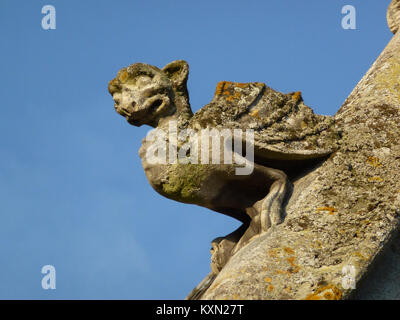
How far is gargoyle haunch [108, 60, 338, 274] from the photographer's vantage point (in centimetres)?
624

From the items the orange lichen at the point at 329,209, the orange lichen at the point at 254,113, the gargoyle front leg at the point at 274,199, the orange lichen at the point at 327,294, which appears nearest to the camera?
the orange lichen at the point at 327,294

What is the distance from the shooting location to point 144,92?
6.57 m

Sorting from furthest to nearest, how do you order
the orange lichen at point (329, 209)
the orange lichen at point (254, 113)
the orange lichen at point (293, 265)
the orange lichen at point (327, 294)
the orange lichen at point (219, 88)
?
the orange lichen at point (219, 88)
the orange lichen at point (254, 113)
the orange lichen at point (329, 209)
the orange lichen at point (293, 265)
the orange lichen at point (327, 294)

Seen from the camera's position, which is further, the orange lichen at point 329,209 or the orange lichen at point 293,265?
the orange lichen at point 329,209

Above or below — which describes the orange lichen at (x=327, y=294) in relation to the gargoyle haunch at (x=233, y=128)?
below

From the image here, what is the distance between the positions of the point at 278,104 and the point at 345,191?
1026mm

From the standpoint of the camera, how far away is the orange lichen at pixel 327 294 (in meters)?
5.20

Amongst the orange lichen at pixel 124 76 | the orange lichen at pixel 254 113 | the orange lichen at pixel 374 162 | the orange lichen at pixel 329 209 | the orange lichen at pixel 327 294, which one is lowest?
the orange lichen at pixel 327 294

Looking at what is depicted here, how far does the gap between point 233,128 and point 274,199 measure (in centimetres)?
68

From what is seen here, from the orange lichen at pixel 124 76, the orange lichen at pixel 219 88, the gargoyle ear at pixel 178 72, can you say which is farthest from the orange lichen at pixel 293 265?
the orange lichen at pixel 124 76

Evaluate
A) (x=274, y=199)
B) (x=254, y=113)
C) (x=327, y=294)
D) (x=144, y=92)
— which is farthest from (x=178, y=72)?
(x=327, y=294)

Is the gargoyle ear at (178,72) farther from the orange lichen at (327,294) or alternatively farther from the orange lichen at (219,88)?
the orange lichen at (327,294)

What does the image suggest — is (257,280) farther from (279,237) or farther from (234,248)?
(234,248)
